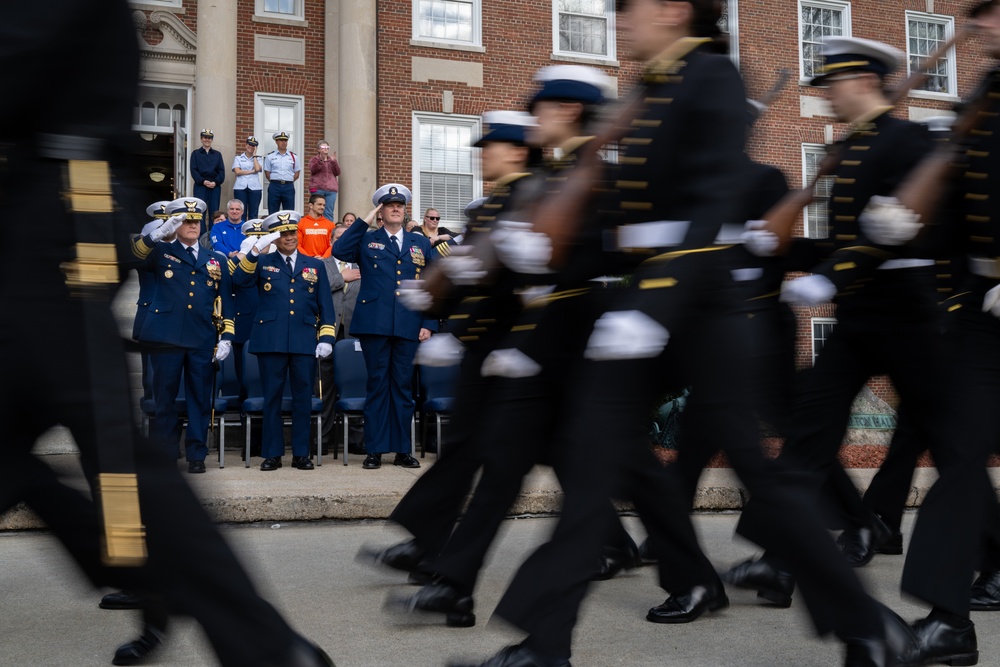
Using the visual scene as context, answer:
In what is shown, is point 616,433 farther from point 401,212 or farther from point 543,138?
point 401,212

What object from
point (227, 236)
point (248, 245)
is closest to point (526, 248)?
point (248, 245)

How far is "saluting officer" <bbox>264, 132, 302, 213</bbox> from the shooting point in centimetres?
1836

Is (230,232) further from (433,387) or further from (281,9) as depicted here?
(281,9)

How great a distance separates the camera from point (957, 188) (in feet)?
13.3

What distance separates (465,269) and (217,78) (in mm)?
15264

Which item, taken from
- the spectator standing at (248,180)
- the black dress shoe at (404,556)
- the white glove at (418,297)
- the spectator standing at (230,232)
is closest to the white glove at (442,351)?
the white glove at (418,297)

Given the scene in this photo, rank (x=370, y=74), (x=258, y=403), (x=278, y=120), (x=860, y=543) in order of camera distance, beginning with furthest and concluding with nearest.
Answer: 1. (x=278, y=120)
2. (x=370, y=74)
3. (x=258, y=403)
4. (x=860, y=543)

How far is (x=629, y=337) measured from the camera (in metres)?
2.84

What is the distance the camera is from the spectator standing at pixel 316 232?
15.5 meters

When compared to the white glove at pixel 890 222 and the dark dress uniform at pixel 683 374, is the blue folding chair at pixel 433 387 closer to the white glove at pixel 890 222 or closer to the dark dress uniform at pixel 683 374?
the white glove at pixel 890 222

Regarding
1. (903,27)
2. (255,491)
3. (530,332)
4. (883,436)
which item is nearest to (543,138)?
(530,332)

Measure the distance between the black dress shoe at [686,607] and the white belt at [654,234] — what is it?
5.17 feet

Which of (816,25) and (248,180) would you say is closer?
(248,180)

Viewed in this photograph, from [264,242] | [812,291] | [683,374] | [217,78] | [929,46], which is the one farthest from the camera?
[929,46]
